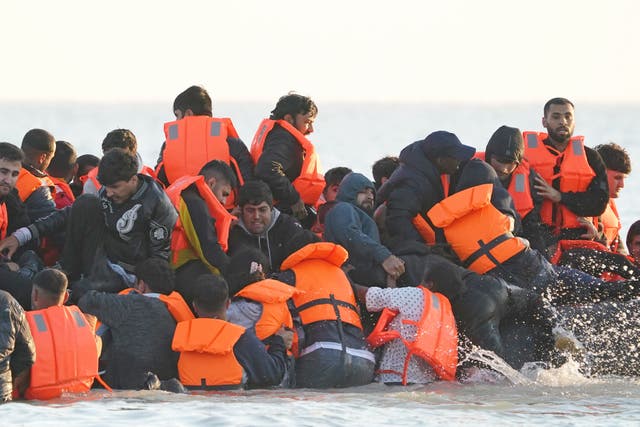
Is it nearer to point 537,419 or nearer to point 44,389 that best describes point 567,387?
point 537,419

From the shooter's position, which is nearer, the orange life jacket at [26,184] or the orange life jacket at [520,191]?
the orange life jacket at [26,184]

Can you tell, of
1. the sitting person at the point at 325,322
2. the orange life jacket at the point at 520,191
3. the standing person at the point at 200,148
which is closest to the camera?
the sitting person at the point at 325,322

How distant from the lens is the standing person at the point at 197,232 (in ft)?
34.4

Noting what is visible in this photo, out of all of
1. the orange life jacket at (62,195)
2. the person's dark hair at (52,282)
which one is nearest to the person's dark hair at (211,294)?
the person's dark hair at (52,282)

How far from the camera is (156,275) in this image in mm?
9977

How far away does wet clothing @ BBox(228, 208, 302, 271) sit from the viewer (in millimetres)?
10789

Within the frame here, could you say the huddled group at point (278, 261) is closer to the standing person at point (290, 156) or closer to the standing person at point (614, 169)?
the standing person at point (290, 156)

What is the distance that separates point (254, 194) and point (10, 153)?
1.77m

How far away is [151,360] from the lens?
31.3 ft

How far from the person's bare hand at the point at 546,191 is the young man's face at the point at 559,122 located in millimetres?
499

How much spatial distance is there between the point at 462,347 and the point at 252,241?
1747 millimetres

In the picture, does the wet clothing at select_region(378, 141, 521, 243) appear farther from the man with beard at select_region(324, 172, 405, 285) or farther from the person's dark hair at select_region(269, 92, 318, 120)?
the person's dark hair at select_region(269, 92, 318, 120)

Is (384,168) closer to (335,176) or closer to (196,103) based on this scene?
(335,176)

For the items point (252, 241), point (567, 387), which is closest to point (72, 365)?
point (252, 241)
